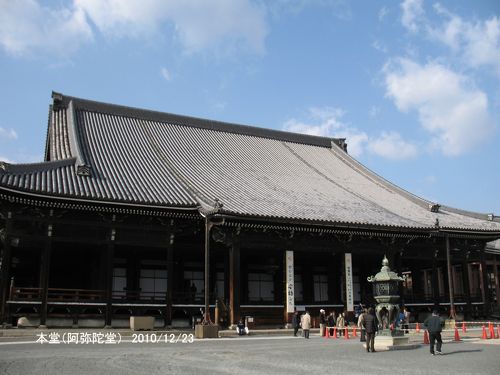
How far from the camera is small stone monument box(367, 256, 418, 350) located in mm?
17222

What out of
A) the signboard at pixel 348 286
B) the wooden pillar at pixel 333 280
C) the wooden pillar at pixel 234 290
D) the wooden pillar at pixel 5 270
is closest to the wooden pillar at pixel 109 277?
the wooden pillar at pixel 5 270

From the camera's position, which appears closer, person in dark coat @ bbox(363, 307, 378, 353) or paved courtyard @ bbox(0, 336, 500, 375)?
paved courtyard @ bbox(0, 336, 500, 375)

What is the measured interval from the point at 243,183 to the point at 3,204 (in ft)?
40.4

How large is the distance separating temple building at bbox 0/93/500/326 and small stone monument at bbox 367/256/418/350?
6.63 meters

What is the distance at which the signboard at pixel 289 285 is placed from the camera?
2488 cm

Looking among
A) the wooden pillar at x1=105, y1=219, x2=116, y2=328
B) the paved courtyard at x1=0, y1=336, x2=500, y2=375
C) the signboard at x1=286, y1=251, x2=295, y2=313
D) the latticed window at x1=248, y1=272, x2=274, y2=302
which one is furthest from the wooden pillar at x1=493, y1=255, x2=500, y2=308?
the wooden pillar at x1=105, y1=219, x2=116, y2=328

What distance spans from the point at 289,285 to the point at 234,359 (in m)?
11.5

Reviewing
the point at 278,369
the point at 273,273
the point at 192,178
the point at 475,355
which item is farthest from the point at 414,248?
the point at 278,369

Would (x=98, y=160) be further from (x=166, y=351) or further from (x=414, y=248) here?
(x=414, y=248)

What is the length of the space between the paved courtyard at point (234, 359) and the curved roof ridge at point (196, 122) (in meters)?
18.4

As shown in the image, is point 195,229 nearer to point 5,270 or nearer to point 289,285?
point 289,285

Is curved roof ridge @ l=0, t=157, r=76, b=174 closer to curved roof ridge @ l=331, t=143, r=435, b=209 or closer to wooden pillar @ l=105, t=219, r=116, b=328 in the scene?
wooden pillar @ l=105, t=219, r=116, b=328

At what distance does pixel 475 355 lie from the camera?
15.0 meters

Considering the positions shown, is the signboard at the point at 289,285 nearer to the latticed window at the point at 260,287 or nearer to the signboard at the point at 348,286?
the signboard at the point at 348,286
